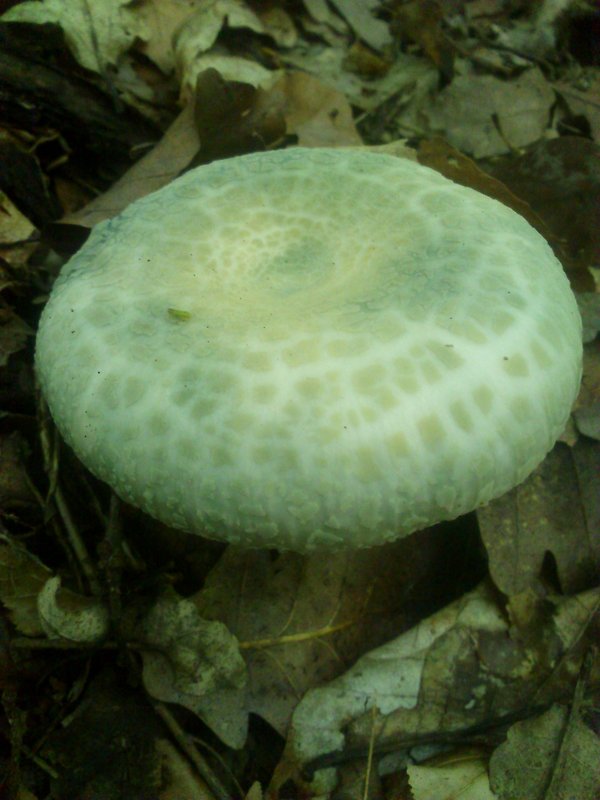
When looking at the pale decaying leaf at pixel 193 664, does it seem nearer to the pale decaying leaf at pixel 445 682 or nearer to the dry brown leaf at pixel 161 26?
the pale decaying leaf at pixel 445 682

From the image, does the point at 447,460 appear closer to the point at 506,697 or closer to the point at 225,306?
the point at 225,306

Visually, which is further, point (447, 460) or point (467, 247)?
point (467, 247)

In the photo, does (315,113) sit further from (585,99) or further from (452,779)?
(452,779)

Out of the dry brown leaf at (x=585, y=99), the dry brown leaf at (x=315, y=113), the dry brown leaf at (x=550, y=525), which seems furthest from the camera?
the dry brown leaf at (x=585, y=99)

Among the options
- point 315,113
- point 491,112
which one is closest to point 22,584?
point 315,113

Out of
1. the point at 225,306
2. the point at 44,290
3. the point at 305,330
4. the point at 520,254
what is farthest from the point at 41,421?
the point at 520,254

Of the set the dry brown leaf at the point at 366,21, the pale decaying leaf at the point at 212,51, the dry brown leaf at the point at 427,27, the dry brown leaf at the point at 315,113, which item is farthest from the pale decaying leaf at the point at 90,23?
the dry brown leaf at the point at 427,27

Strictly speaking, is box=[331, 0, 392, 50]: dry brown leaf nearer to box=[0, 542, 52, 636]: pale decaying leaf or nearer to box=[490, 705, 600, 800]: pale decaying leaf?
box=[0, 542, 52, 636]: pale decaying leaf
